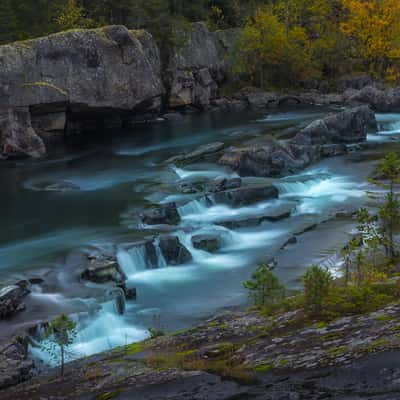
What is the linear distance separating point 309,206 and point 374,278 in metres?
12.1

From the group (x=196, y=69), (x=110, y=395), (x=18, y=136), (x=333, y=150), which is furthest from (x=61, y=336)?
(x=196, y=69)

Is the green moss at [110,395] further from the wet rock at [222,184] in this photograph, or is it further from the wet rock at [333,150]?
the wet rock at [333,150]

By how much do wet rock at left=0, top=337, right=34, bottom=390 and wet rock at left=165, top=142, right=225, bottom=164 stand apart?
68.3 ft

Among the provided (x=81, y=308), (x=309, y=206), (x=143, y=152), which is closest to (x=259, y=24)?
(x=143, y=152)

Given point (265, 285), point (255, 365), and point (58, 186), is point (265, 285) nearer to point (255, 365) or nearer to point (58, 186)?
point (255, 365)

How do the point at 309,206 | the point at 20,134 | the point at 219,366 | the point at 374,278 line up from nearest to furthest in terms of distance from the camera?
the point at 219,366 < the point at 374,278 < the point at 309,206 < the point at 20,134

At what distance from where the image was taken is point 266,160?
31.2m

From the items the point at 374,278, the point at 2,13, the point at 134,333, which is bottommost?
the point at 134,333

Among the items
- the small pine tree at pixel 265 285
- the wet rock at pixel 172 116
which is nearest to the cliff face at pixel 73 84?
the wet rock at pixel 172 116

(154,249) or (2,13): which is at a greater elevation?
(2,13)

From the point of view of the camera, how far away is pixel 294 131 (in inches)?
1582

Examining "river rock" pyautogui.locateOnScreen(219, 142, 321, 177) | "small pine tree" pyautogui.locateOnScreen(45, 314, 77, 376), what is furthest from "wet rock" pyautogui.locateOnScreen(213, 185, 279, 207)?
"small pine tree" pyautogui.locateOnScreen(45, 314, 77, 376)

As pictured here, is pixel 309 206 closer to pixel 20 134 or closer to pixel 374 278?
pixel 374 278

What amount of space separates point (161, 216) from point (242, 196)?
399cm
